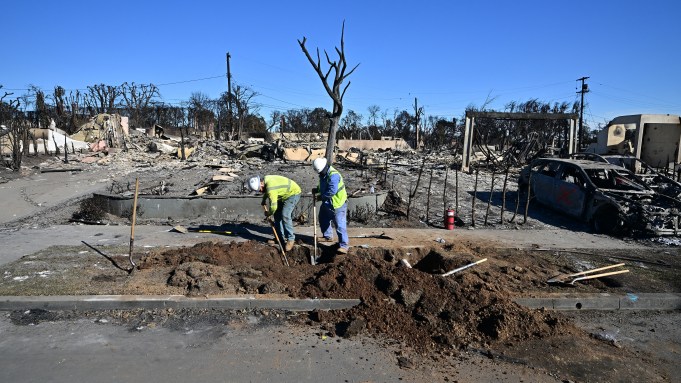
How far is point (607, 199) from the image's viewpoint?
31.6 ft

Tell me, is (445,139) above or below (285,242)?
above

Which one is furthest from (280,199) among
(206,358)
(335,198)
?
(206,358)

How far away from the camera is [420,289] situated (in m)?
5.46

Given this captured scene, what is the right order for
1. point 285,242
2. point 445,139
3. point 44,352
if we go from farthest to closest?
point 445,139
point 285,242
point 44,352

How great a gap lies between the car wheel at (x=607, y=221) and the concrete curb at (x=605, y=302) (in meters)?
3.97

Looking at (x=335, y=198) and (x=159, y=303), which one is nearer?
(x=159, y=303)

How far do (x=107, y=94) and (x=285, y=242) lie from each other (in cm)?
4778

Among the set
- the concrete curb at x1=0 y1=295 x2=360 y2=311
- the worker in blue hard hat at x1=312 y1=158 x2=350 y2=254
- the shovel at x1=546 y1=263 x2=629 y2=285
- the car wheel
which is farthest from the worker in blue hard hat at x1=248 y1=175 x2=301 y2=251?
the car wheel

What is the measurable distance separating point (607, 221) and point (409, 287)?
6.60 metres

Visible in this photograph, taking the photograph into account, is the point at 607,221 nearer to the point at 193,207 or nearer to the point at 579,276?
the point at 579,276

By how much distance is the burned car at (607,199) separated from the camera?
9156mm

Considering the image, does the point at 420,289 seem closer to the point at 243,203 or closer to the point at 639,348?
the point at 639,348

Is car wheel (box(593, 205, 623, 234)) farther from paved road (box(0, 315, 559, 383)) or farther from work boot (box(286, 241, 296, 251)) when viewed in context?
paved road (box(0, 315, 559, 383))

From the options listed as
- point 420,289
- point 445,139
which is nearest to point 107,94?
point 445,139
